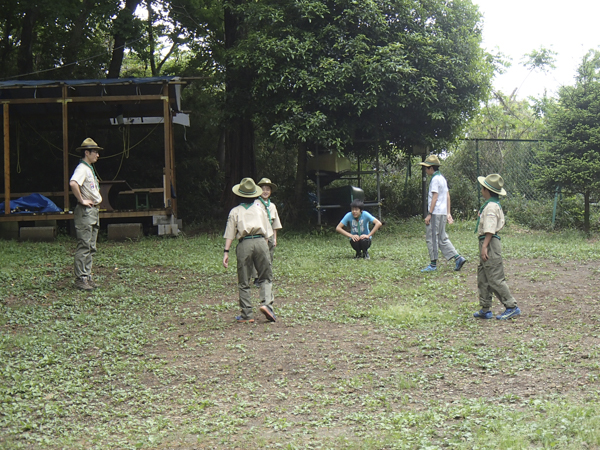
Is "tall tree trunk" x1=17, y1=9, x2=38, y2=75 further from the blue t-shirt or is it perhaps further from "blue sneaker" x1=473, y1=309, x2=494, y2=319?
"blue sneaker" x1=473, y1=309, x2=494, y2=319

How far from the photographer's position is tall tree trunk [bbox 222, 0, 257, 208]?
15.9 metres

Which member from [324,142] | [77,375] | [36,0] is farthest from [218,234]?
[77,375]

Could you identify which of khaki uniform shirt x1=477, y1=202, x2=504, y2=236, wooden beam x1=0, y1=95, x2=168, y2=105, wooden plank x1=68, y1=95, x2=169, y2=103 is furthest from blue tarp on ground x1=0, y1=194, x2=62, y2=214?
khaki uniform shirt x1=477, y1=202, x2=504, y2=236

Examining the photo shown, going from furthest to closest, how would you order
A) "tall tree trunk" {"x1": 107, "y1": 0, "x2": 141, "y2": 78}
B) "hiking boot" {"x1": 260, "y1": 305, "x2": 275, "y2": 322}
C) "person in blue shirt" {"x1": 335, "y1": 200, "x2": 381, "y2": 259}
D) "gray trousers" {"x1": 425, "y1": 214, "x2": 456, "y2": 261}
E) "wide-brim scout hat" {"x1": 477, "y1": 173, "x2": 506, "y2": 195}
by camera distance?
"tall tree trunk" {"x1": 107, "y1": 0, "x2": 141, "y2": 78}, "person in blue shirt" {"x1": 335, "y1": 200, "x2": 381, "y2": 259}, "gray trousers" {"x1": 425, "y1": 214, "x2": 456, "y2": 261}, "hiking boot" {"x1": 260, "y1": 305, "x2": 275, "y2": 322}, "wide-brim scout hat" {"x1": 477, "y1": 173, "x2": 506, "y2": 195}

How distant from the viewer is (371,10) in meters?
14.6

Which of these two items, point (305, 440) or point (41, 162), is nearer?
point (305, 440)

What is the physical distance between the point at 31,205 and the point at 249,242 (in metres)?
9.53

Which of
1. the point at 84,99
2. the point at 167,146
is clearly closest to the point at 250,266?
the point at 167,146

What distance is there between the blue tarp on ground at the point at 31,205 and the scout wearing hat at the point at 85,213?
6.07m

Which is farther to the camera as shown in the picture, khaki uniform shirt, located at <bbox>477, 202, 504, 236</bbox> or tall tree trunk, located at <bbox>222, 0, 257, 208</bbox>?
tall tree trunk, located at <bbox>222, 0, 257, 208</bbox>

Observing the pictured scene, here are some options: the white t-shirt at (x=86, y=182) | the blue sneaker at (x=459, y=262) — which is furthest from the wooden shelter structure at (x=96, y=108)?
the blue sneaker at (x=459, y=262)

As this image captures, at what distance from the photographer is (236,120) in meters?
17.0

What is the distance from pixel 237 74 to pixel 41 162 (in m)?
6.79

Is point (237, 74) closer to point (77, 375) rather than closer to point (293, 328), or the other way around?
point (293, 328)
